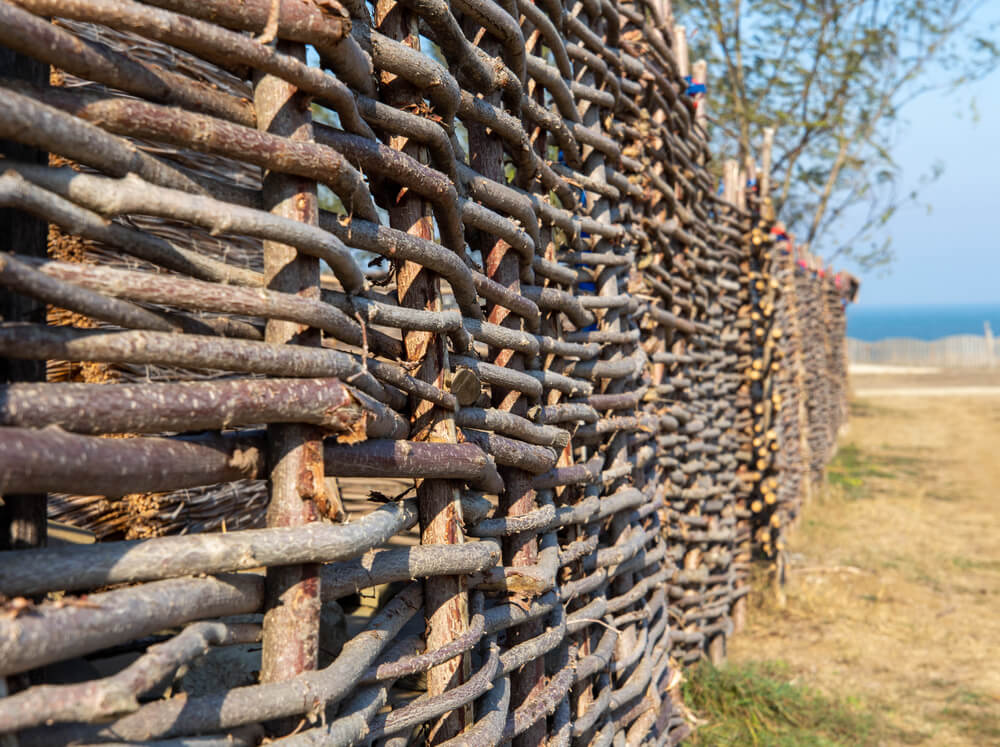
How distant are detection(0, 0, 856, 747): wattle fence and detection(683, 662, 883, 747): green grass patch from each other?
2.52ft

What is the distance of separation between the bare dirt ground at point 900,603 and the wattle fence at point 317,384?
6.55ft

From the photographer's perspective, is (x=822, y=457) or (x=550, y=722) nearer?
(x=550, y=722)

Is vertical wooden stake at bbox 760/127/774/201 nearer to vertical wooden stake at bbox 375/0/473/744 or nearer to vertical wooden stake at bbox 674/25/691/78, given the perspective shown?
vertical wooden stake at bbox 674/25/691/78

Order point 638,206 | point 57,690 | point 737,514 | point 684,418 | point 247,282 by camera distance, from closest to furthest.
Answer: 1. point 57,690
2. point 247,282
3. point 638,206
4. point 684,418
5. point 737,514

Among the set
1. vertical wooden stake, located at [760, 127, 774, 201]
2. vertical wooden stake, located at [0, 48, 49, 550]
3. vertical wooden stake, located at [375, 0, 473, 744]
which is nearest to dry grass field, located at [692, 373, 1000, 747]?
vertical wooden stake, located at [375, 0, 473, 744]

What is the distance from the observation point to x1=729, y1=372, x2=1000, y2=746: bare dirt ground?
15.1ft

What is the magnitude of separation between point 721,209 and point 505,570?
186 inches

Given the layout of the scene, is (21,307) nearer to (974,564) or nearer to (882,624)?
(882,624)

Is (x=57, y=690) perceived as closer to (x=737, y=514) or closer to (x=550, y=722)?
(x=550, y=722)

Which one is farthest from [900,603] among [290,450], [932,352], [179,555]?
[932,352]

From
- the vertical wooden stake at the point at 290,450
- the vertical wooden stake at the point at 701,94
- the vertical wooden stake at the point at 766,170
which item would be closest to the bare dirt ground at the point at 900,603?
the vertical wooden stake at the point at 766,170

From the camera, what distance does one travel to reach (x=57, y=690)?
3.18 feet

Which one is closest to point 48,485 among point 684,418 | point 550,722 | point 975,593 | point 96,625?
point 96,625

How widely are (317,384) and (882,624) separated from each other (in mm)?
5515
